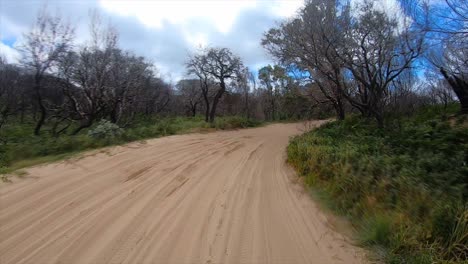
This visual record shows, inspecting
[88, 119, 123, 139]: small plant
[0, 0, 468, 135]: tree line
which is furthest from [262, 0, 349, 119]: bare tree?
[88, 119, 123, 139]: small plant

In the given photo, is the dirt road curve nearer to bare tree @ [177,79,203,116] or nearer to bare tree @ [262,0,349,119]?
bare tree @ [262,0,349,119]

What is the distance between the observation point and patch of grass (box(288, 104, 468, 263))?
12.3ft

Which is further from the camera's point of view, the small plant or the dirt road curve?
the small plant

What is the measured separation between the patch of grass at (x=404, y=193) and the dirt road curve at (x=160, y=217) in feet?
1.38

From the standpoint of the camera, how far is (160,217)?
A: 4996 millimetres

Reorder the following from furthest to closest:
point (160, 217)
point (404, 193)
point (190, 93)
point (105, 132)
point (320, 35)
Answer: point (190, 93) < point (320, 35) < point (105, 132) < point (160, 217) < point (404, 193)

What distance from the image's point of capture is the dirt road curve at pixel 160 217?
3930 mm

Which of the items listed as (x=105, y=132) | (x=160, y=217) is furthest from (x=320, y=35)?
(x=160, y=217)

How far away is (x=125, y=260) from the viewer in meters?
3.73

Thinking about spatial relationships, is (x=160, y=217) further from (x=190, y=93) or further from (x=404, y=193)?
(x=190, y=93)

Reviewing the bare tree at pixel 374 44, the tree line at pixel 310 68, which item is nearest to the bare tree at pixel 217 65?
the tree line at pixel 310 68

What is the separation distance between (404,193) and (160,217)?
3.61 metres

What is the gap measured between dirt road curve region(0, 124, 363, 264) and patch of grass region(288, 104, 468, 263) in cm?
42

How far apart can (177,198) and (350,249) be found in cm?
305
